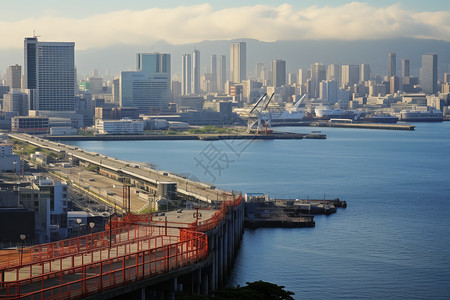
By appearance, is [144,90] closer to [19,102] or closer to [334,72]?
[19,102]

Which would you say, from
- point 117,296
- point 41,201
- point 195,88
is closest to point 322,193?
point 41,201

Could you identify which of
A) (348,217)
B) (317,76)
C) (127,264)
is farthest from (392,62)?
(127,264)

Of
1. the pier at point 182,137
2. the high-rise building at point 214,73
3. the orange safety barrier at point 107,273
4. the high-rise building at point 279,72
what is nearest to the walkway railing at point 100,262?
the orange safety barrier at point 107,273

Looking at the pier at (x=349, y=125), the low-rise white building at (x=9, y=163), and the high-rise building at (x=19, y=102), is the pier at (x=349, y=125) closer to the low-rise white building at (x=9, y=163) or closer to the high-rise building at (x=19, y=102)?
the high-rise building at (x=19, y=102)

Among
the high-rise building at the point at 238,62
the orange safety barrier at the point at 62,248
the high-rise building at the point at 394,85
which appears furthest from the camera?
the high-rise building at the point at 238,62

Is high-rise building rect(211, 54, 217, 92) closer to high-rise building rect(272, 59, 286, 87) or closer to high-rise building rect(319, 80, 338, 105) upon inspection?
high-rise building rect(272, 59, 286, 87)

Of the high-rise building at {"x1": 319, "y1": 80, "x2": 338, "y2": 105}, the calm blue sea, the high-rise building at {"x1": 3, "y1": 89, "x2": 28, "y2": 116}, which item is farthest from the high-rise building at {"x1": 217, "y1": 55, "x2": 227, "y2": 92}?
the calm blue sea

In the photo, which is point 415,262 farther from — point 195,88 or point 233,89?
point 195,88
